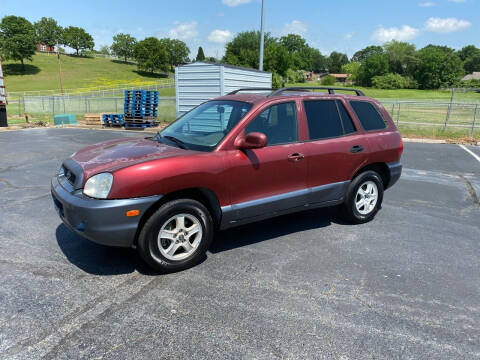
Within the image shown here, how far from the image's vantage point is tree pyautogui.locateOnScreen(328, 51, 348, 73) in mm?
162887

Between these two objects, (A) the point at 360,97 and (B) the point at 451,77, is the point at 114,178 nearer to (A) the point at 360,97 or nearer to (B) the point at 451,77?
(A) the point at 360,97

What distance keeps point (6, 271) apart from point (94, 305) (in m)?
1.21

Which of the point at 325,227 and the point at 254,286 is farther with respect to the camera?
the point at 325,227

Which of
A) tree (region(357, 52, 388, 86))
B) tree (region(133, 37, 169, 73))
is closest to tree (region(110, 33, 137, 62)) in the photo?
tree (region(133, 37, 169, 73))

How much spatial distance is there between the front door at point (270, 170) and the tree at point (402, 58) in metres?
106

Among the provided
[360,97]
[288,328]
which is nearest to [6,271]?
[288,328]

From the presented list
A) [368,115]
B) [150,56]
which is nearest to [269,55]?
[150,56]

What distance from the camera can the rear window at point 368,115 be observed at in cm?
485

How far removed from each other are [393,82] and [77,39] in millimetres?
98640

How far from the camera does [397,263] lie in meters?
3.83

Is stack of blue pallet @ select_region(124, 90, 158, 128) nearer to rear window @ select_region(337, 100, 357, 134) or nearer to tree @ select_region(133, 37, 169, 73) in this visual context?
rear window @ select_region(337, 100, 357, 134)

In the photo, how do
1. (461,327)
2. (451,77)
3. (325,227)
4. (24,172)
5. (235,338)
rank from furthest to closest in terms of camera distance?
(451,77), (24,172), (325,227), (461,327), (235,338)

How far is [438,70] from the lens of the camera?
86.9 meters

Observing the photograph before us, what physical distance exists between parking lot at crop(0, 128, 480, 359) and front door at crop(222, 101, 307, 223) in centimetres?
54
